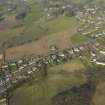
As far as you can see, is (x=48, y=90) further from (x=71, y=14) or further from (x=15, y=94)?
(x=71, y=14)

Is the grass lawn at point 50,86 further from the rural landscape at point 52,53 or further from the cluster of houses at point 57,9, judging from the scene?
the cluster of houses at point 57,9

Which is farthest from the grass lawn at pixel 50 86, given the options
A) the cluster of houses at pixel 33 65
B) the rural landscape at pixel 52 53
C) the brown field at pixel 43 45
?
the brown field at pixel 43 45

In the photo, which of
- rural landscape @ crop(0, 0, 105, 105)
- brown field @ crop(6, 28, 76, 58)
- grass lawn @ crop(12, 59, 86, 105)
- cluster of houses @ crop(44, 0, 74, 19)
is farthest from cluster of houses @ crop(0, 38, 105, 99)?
cluster of houses @ crop(44, 0, 74, 19)

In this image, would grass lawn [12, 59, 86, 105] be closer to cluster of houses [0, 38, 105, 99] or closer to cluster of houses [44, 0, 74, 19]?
cluster of houses [0, 38, 105, 99]

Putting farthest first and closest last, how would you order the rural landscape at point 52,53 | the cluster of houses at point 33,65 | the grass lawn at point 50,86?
the cluster of houses at point 33,65 → the rural landscape at point 52,53 → the grass lawn at point 50,86

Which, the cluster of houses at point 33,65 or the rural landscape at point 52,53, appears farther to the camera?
the cluster of houses at point 33,65

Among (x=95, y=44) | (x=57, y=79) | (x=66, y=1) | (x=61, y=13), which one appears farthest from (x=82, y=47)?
(x=66, y=1)
